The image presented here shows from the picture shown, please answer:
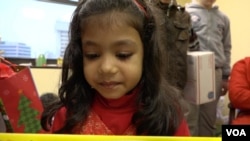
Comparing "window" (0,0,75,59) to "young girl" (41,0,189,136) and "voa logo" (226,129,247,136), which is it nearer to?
"young girl" (41,0,189,136)

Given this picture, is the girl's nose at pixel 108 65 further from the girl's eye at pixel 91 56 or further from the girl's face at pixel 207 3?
the girl's face at pixel 207 3

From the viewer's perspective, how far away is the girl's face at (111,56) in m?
0.55

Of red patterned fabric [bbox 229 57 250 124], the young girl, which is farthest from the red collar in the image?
red patterned fabric [bbox 229 57 250 124]

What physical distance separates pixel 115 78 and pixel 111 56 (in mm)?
43

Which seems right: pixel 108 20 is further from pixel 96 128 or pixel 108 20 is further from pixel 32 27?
pixel 32 27

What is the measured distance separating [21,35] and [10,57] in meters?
0.17

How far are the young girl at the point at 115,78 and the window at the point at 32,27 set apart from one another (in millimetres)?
1335

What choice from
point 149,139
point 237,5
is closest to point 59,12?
point 237,5

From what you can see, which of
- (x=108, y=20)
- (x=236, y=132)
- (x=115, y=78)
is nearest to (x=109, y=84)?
(x=115, y=78)

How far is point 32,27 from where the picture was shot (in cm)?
212

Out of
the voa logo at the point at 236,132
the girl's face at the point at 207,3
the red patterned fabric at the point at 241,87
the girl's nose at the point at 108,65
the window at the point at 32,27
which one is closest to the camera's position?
the voa logo at the point at 236,132

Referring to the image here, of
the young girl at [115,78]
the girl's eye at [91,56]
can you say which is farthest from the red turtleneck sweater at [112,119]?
the girl's eye at [91,56]

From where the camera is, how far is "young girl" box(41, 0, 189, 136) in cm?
56

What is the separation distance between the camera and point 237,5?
235cm
